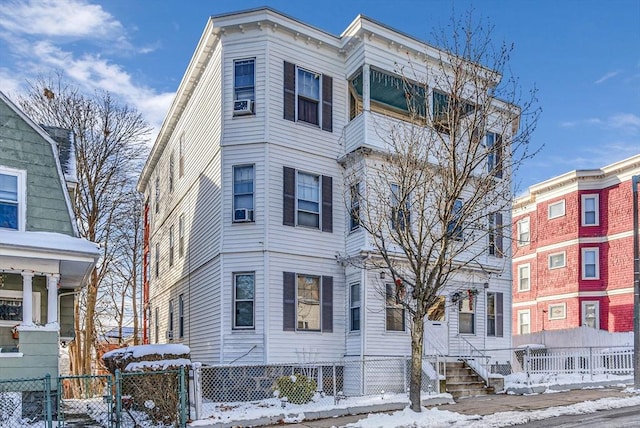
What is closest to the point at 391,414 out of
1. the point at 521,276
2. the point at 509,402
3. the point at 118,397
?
the point at 509,402

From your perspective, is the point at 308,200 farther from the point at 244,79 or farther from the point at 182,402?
the point at 182,402

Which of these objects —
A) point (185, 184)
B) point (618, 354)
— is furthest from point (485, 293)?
point (185, 184)

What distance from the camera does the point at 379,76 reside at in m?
17.4

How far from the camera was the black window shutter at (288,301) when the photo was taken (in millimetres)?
15766

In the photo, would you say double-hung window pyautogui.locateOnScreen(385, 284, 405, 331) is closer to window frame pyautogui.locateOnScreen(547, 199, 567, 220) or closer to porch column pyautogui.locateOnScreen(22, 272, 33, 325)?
porch column pyautogui.locateOnScreen(22, 272, 33, 325)

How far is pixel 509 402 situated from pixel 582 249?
1900cm

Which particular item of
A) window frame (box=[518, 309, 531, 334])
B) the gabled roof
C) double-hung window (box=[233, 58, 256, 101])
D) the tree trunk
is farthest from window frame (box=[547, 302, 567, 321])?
the gabled roof

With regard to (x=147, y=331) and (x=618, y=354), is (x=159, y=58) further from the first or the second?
(x=618, y=354)

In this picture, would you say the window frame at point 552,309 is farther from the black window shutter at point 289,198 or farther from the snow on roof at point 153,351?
the snow on roof at point 153,351

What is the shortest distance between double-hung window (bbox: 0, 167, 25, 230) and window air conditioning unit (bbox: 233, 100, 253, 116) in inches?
234

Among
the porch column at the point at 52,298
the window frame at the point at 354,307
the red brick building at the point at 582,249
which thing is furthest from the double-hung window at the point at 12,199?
the red brick building at the point at 582,249

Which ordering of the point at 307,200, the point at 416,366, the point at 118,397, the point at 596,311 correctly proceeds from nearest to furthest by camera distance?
the point at 118,397
the point at 416,366
the point at 307,200
the point at 596,311

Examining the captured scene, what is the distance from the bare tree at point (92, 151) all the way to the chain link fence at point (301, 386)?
1105cm

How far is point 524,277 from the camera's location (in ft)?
113
